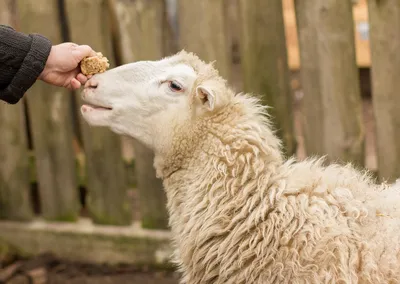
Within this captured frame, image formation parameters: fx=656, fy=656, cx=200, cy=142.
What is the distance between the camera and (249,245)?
2371mm

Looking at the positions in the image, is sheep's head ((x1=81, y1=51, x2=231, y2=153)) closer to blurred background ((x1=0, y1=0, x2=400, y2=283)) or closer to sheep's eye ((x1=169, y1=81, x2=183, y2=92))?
sheep's eye ((x1=169, y1=81, x2=183, y2=92))

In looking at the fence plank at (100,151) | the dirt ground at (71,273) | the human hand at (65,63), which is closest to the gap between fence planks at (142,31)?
the fence plank at (100,151)

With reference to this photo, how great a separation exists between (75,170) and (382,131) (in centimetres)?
194

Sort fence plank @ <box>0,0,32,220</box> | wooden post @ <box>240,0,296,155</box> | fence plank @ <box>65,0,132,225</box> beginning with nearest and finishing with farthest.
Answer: wooden post @ <box>240,0,296,155</box>, fence plank @ <box>65,0,132,225</box>, fence plank @ <box>0,0,32,220</box>

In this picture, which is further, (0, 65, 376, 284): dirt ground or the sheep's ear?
(0, 65, 376, 284): dirt ground

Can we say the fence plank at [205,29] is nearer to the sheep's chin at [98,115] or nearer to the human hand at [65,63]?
the human hand at [65,63]

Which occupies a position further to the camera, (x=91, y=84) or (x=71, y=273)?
(x=71, y=273)

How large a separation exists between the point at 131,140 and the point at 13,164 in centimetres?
80

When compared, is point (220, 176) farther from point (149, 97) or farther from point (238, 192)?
point (149, 97)

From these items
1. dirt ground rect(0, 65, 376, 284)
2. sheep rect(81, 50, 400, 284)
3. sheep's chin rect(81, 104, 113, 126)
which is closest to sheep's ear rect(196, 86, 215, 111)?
sheep rect(81, 50, 400, 284)

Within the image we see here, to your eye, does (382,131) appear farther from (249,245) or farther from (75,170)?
(75,170)

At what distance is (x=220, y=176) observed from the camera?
248 centimetres

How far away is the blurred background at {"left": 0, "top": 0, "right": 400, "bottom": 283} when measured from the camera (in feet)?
11.8

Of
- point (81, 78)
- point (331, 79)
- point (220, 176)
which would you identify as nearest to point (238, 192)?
point (220, 176)
